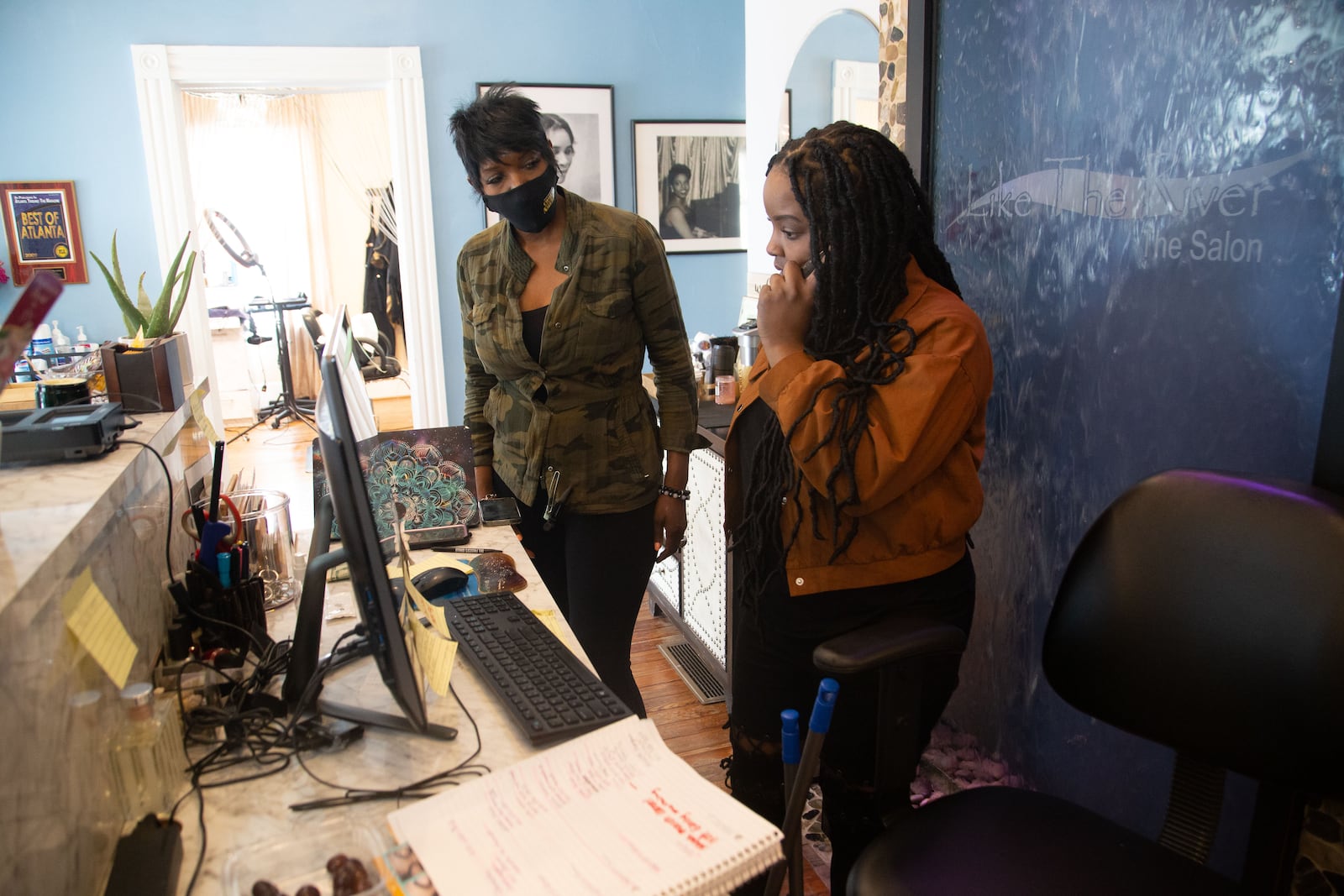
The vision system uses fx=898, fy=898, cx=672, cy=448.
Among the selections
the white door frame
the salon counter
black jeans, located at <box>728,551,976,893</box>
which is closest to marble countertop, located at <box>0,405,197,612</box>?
the salon counter

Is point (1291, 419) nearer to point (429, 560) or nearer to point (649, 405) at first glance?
point (649, 405)

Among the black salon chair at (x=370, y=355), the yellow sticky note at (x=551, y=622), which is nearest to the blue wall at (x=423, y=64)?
the black salon chair at (x=370, y=355)

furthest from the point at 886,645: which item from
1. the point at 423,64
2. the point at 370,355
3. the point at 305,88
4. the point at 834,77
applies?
the point at 370,355

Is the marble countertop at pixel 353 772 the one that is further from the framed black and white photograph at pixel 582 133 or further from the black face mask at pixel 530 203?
the framed black and white photograph at pixel 582 133

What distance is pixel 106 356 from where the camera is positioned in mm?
1396

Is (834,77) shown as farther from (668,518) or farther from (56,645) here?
(56,645)

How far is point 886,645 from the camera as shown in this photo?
1.15 meters

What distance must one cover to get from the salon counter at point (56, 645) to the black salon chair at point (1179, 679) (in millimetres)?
806

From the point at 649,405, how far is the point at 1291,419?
1119 millimetres

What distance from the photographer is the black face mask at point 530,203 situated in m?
1.71

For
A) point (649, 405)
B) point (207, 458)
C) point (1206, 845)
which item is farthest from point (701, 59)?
point (1206, 845)

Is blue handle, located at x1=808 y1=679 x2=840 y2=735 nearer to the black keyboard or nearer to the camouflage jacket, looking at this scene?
the black keyboard

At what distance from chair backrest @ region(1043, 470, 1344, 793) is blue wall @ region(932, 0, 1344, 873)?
0.06 metres

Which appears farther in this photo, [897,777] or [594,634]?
[594,634]
